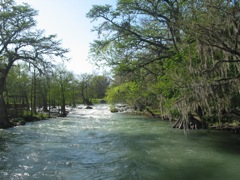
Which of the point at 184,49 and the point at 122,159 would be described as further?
the point at 184,49

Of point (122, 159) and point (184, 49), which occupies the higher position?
point (184, 49)

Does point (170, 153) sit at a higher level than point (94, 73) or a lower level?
lower

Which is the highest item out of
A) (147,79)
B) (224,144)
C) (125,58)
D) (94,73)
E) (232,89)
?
(94,73)

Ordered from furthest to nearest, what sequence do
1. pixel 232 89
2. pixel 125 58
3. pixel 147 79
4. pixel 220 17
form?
1. pixel 147 79
2. pixel 125 58
3. pixel 232 89
4. pixel 220 17

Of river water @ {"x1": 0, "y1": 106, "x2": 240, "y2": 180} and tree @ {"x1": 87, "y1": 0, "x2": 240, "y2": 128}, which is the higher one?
tree @ {"x1": 87, "y1": 0, "x2": 240, "y2": 128}

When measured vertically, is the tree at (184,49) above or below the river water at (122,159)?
above

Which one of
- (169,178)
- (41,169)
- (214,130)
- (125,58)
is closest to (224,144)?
(214,130)

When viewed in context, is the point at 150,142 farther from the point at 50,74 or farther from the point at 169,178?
the point at 50,74

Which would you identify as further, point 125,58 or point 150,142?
point 125,58

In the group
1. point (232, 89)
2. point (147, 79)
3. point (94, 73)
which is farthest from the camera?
point (94, 73)

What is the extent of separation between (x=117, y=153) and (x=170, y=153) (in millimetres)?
2701

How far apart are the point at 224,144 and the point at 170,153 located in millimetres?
4314

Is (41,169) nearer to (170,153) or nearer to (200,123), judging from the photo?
(170,153)

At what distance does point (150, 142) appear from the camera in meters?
15.6
